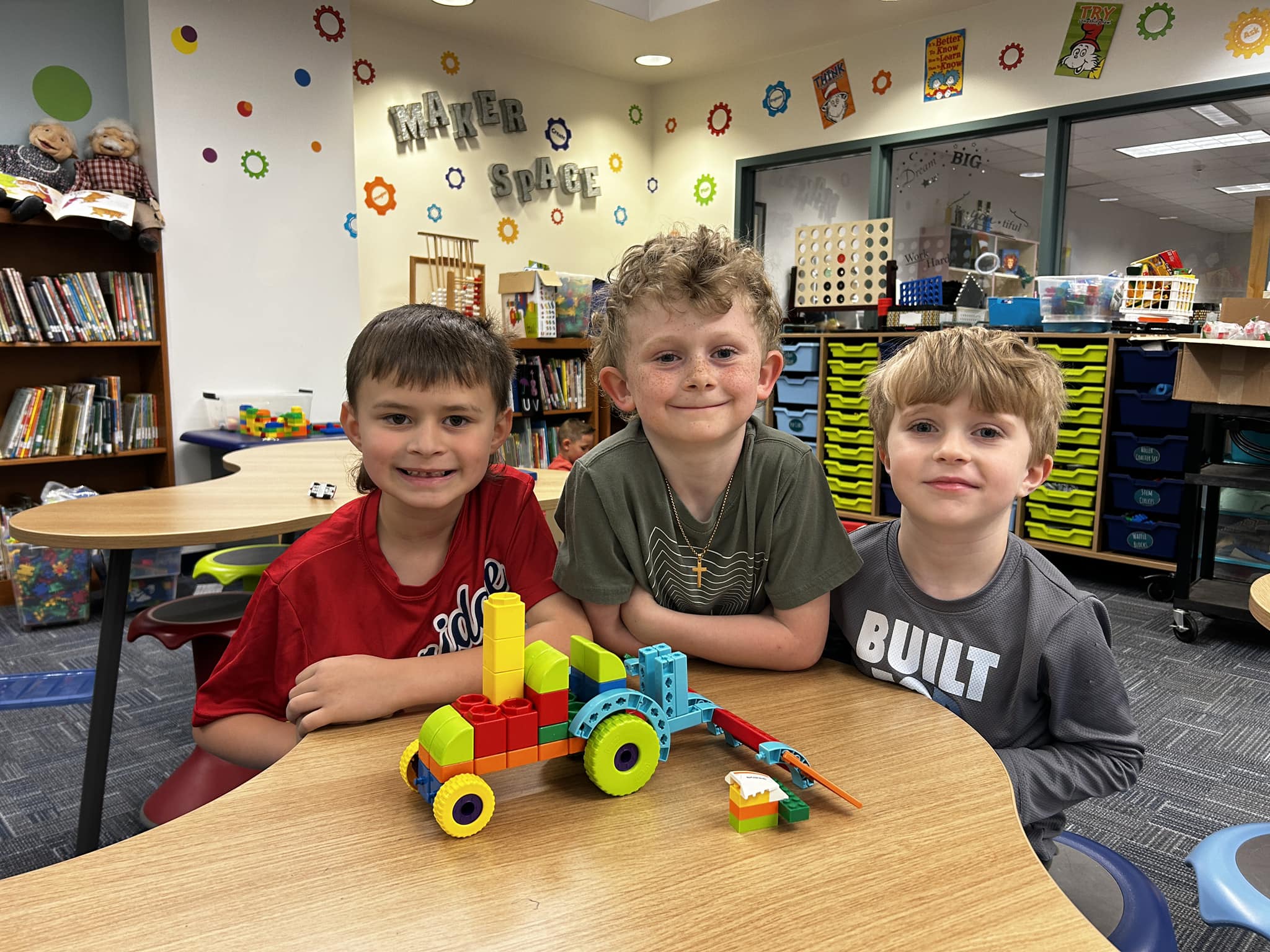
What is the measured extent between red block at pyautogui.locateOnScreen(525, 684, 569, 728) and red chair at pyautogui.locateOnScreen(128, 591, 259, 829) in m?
1.40

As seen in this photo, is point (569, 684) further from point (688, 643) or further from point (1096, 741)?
point (1096, 741)

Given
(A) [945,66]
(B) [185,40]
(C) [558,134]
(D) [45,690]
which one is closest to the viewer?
(D) [45,690]

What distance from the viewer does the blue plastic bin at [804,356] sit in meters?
4.84

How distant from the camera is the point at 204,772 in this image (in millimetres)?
1970

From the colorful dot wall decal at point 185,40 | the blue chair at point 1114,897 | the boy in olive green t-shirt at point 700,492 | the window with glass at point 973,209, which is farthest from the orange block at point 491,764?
the window with glass at point 973,209

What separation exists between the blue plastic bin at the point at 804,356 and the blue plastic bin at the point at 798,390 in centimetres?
5

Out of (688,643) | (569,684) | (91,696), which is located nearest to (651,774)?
(569,684)

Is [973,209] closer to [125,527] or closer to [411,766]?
[125,527]

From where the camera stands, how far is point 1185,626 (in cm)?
316

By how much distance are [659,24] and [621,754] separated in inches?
197

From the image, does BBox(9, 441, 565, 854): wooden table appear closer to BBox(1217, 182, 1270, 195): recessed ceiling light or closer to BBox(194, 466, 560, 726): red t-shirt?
BBox(194, 466, 560, 726): red t-shirt

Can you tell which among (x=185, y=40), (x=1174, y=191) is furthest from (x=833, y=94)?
(x=185, y=40)

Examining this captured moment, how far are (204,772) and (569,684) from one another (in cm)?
162

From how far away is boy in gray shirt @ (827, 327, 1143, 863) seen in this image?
3.00 feet
